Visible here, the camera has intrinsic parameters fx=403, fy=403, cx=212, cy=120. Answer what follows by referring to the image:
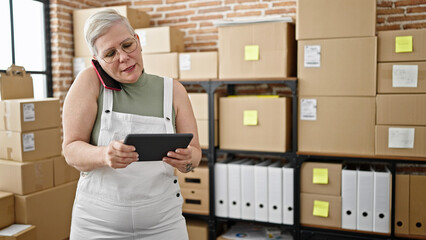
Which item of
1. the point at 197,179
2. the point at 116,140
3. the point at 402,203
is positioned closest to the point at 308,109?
the point at 402,203

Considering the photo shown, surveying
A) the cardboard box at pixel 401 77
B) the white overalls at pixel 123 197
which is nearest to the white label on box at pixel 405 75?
the cardboard box at pixel 401 77

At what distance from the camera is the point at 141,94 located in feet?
4.71

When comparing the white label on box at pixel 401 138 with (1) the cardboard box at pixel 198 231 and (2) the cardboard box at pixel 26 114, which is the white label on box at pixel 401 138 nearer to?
(1) the cardboard box at pixel 198 231

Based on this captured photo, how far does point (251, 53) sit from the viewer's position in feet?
9.79

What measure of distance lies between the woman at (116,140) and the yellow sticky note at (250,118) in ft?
5.26

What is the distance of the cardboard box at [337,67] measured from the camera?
270 cm

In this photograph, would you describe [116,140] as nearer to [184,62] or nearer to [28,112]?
[28,112]

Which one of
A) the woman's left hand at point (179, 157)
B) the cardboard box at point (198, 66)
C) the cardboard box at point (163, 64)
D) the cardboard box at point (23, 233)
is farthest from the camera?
the cardboard box at point (163, 64)

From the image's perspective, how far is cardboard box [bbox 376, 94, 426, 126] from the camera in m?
2.62

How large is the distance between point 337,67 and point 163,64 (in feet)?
4.49

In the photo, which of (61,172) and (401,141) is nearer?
(401,141)

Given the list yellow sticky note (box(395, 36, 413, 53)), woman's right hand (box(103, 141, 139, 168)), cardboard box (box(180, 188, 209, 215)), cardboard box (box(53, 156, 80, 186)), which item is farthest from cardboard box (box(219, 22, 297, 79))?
woman's right hand (box(103, 141, 139, 168))

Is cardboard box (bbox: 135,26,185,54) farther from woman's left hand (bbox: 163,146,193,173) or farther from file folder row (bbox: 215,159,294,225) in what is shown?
woman's left hand (bbox: 163,146,193,173)

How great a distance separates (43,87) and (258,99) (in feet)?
6.23
